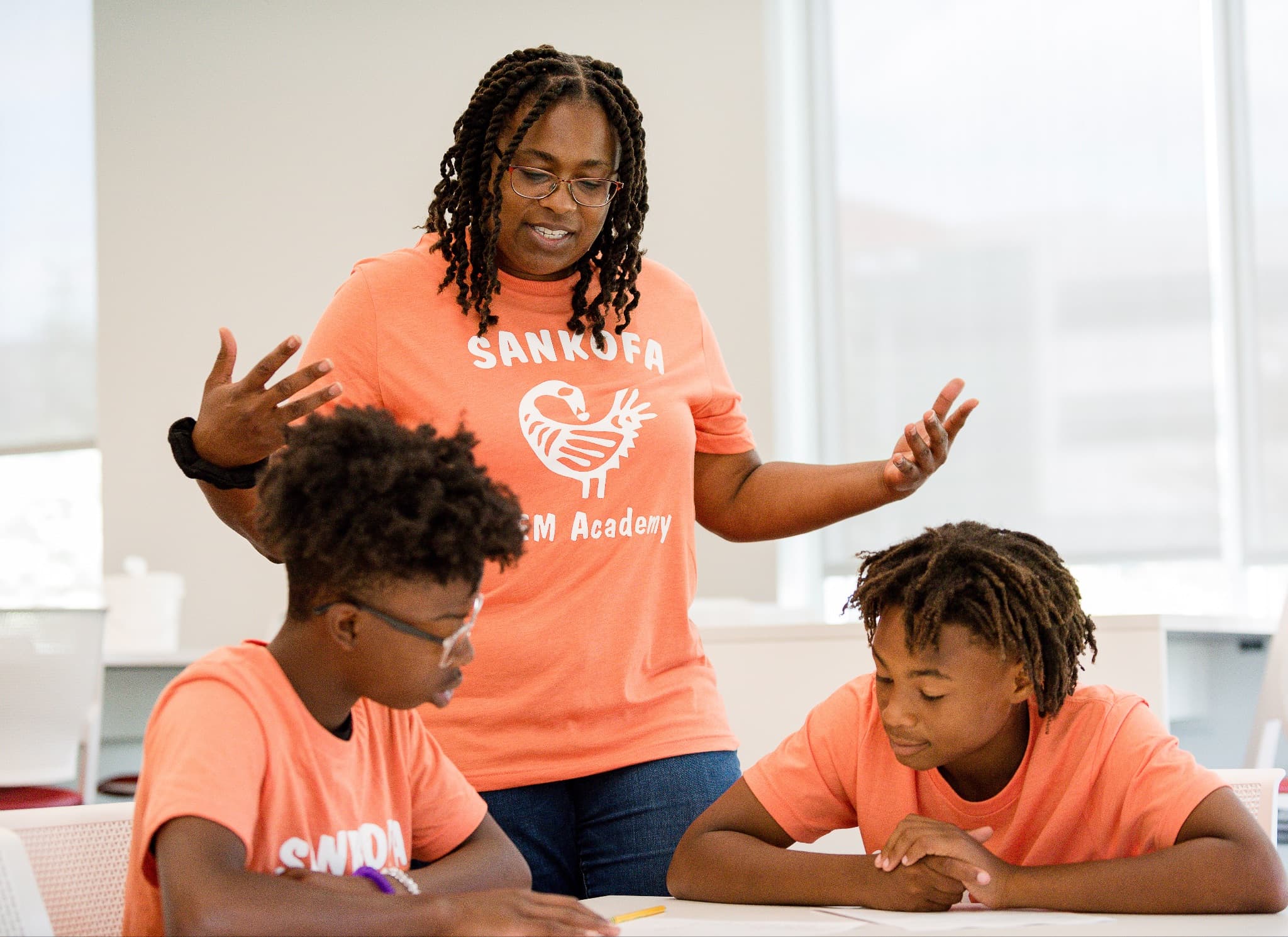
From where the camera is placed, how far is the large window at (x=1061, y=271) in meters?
4.93

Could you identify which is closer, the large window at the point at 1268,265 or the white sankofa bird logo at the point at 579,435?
the white sankofa bird logo at the point at 579,435

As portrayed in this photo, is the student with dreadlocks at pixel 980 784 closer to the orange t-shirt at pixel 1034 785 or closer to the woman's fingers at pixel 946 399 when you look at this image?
the orange t-shirt at pixel 1034 785

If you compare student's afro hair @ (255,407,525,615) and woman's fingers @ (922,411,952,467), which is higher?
woman's fingers @ (922,411,952,467)

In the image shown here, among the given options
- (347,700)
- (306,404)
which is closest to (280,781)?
(347,700)

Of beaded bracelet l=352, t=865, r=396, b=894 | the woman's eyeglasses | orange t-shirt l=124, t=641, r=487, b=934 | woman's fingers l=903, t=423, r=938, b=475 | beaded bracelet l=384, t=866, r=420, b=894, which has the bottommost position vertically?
beaded bracelet l=384, t=866, r=420, b=894

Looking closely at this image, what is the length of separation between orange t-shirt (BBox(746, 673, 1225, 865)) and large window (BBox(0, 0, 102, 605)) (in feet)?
16.6

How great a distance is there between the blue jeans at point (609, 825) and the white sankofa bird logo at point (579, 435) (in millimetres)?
325

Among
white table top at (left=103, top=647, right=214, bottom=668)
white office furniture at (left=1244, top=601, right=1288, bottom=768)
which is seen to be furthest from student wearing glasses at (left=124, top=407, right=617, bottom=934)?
white table top at (left=103, top=647, right=214, bottom=668)

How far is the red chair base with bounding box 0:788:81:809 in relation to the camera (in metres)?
2.99

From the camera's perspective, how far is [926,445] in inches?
59.9

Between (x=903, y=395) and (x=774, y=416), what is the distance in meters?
0.59

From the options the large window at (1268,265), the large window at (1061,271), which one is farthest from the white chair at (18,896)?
the large window at (1268,265)

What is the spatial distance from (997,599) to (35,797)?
2.50 m

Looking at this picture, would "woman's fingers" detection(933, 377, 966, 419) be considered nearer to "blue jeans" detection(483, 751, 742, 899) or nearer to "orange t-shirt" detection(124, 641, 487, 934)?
"blue jeans" detection(483, 751, 742, 899)
